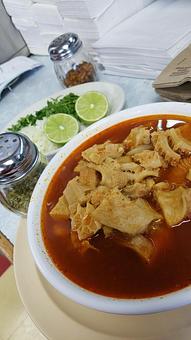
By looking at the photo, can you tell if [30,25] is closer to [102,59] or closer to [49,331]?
[102,59]

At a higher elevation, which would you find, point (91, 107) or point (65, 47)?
point (65, 47)

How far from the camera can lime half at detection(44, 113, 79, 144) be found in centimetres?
129

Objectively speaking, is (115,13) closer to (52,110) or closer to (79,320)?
(52,110)

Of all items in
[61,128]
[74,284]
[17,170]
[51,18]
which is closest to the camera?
[74,284]

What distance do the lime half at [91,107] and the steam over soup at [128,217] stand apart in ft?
1.30

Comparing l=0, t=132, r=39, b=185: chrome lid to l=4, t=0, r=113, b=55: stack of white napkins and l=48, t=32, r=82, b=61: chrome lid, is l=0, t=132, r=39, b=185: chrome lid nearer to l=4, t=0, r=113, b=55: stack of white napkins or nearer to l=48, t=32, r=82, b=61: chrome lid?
l=48, t=32, r=82, b=61: chrome lid

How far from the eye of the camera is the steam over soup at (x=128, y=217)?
723 millimetres

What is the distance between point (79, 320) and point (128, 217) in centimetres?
23

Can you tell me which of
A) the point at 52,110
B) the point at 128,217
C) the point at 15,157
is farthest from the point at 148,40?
the point at 128,217

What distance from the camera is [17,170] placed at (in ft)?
3.41

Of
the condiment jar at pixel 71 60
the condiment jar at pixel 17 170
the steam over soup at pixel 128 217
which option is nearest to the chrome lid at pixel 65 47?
the condiment jar at pixel 71 60

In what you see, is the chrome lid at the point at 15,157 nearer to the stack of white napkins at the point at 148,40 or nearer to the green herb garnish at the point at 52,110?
the green herb garnish at the point at 52,110

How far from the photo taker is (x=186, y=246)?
72 centimetres

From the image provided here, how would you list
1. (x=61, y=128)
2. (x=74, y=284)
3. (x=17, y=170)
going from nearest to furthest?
(x=74, y=284)
(x=17, y=170)
(x=61, y=128)
